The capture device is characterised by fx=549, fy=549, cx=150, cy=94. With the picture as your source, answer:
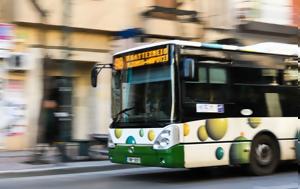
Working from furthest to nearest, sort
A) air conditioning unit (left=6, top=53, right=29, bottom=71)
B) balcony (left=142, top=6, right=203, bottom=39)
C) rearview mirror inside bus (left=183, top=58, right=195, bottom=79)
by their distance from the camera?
balcony (left=142, top=6, right=203, bottom=39), air conditioning unit (left=6, top=53, right=29, bottom=71), rearview mirror inside bus (left=183, top=58, right=195, bottom=79)

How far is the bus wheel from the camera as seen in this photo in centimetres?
1172

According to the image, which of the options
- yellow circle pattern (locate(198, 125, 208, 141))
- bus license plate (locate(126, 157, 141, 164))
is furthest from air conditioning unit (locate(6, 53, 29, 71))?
yellow circle pattern (locate(198, 125, 208, 141))

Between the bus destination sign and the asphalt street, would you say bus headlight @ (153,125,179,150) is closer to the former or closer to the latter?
the asphalt street

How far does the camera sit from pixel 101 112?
18.6 meters

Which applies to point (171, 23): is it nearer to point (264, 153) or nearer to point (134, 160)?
point (264, 153)

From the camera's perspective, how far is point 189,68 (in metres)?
10.2

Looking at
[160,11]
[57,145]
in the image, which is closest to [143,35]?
[160,11]

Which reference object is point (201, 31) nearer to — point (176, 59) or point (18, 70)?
point (18, 70)

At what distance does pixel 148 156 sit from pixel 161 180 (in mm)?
959

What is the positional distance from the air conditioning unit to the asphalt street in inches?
194

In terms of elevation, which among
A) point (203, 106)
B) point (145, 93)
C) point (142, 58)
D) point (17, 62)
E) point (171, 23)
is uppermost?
point (171, 23)

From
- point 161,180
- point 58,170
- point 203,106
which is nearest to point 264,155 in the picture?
point 203,106

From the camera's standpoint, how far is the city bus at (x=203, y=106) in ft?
34.5

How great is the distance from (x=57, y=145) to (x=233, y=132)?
4.64m
